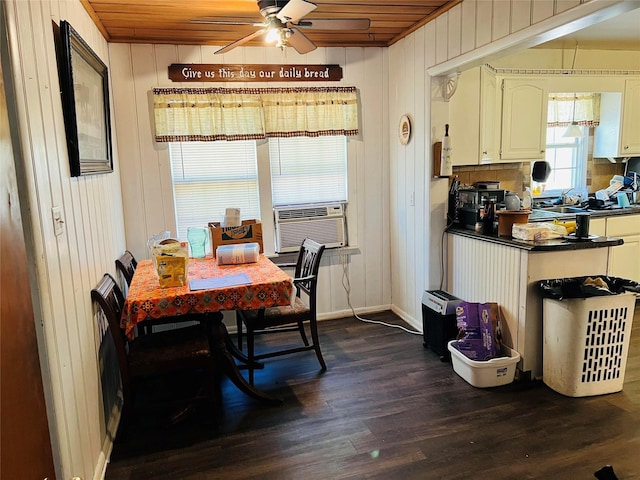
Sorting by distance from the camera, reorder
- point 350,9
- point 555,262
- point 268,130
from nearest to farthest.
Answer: point 555,262 → point 350,9 → point 268,130

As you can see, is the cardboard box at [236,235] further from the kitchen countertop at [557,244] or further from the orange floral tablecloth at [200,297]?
the kitchen countertop at [557,244]

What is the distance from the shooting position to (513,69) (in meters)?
3.83

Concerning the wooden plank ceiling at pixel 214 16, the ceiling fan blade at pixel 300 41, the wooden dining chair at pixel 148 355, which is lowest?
the wooden dining chair at pixel 148 355

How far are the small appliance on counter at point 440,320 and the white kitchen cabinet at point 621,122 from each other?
255 cm

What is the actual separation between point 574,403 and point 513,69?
270cm

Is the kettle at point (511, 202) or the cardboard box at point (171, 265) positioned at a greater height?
the kettle at point (511, 202)

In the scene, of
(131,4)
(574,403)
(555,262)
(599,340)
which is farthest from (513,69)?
(131,4)

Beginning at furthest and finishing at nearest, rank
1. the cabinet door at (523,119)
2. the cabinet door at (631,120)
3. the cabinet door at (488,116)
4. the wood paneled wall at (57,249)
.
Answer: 1. the cabinet door at (631,120)
2. the cabinet door at (523,119)
3. the cabinet door at (488,116)
4. the wood paneled wall at (57,249)

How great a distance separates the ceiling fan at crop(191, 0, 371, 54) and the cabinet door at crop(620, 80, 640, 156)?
3.08m

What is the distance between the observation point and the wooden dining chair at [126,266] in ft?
9.52

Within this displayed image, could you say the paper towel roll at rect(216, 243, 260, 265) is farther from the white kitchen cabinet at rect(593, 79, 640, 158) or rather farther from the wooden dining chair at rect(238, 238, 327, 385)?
the white kitchen cabinet at rect(593, 79, 640, 158)

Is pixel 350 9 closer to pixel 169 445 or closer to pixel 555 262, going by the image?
pixel 555 262

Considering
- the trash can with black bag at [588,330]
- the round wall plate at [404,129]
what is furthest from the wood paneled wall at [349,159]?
the trash can with black bag at [588,330]

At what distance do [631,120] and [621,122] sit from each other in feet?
0.39
